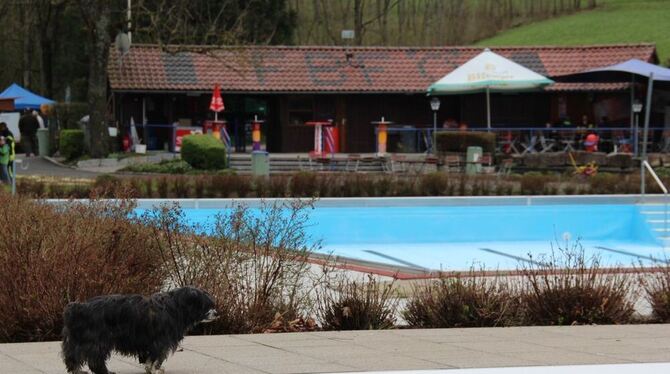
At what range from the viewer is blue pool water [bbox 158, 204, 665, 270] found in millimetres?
19688

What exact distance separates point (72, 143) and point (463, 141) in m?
14.6

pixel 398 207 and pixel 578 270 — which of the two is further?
pixel 398 207

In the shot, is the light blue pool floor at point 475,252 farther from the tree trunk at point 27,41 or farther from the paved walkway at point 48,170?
the tree trunk at point 27,41

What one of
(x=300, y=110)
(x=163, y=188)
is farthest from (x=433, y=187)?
(x=300, y=110)

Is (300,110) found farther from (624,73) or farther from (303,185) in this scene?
(303,185)

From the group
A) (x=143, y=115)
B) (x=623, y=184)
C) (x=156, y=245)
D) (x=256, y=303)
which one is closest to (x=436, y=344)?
(x=256, y=303)

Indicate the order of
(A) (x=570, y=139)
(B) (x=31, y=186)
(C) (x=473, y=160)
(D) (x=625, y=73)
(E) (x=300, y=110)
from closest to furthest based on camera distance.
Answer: (B) (x=31, y=186) < (C) (x=473, y=160) < (D) (x=625, y=73) < (A) (x=570, y=139) < (E) (x=300, y=110)

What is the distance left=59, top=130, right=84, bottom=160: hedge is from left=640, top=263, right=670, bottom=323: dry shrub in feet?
91.7

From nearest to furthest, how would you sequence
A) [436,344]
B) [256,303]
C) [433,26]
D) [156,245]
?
[436,344] < [256,303] < [156,245] < [433,26]

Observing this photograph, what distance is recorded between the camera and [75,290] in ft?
29.5

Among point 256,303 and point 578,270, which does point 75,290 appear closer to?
point 256,303

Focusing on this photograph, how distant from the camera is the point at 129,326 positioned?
6.67m

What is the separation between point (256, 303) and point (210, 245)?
2.73 ft

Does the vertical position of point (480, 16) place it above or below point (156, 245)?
above
